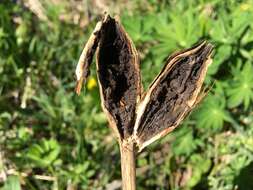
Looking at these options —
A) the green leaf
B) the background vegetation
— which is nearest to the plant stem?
the background vegetation

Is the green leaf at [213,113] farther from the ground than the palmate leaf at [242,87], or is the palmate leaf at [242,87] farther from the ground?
the palmate leaf at [242,87]

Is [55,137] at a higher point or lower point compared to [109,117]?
higher

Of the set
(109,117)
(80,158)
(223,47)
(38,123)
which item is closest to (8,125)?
(38,123)

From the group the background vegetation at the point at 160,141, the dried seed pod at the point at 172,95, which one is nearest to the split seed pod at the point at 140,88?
the dried seed pod at the point at 172,95

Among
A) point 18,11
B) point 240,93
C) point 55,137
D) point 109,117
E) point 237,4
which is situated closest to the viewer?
point 109,117

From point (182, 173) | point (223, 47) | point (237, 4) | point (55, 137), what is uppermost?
point (237, 4)

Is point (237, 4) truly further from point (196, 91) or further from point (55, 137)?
point (196, 91)

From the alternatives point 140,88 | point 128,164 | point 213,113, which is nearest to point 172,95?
point 140,88

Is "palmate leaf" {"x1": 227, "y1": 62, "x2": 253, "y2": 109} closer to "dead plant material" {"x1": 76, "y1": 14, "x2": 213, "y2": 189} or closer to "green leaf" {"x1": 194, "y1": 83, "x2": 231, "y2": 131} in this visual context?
"green leaf" {"x1": 194, "y1": 83, "x2": 231, "y2": 131}

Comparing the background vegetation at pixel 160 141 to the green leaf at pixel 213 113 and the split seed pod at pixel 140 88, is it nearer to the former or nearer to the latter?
the green leaf at pixel 213 113
